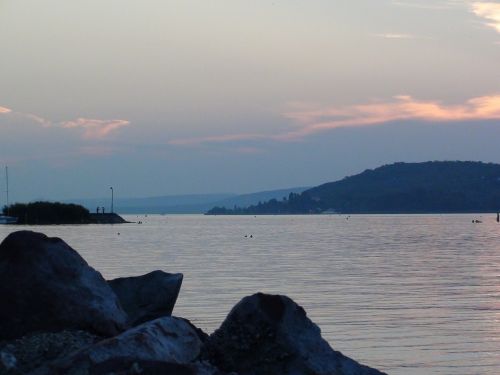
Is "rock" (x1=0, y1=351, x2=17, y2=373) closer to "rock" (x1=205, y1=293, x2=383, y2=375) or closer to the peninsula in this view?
"rock" (x1=205, y1=293, x2=383, y2=375)

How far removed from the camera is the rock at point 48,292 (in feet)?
43.9

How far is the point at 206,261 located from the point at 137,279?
32.0 meters

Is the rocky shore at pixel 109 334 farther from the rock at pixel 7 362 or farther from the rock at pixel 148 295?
the rock at pixel 148 295

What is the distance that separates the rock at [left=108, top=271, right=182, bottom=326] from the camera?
17000 millimetres

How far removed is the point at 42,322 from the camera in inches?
525

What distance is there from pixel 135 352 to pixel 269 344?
90.8 inches

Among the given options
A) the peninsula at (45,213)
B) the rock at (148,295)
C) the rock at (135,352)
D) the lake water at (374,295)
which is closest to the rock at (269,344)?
the rock at (135,352)

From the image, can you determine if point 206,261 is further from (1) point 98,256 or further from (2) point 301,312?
(2) point 301,312

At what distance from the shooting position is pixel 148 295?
1728 centimetres

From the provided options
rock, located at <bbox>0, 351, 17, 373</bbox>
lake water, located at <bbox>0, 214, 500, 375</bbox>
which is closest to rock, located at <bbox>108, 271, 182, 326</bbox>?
lake water, located at <bbox>0, 214, 500, 375</bbox>

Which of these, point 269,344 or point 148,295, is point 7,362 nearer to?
point 269,344

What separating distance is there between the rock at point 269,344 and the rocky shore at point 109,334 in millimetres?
12

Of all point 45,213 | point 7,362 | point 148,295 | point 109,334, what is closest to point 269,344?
point 109,334

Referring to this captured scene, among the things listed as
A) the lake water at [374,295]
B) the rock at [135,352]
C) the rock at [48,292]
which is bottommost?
the lake water at [374,295]
